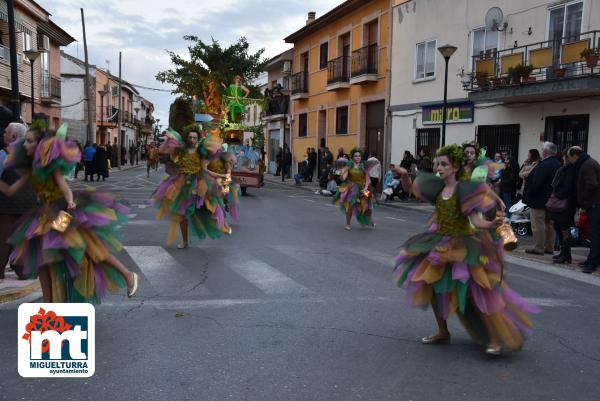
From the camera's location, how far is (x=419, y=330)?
5.39 metres

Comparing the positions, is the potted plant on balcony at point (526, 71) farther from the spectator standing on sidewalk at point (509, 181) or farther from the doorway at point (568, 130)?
the spectator standing on sidewalk at point (509, 181)

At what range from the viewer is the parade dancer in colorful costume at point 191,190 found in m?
8.99

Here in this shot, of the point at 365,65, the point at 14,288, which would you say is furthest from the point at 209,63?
the point at 14,288

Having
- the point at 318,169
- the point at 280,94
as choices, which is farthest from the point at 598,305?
the point at 280,94

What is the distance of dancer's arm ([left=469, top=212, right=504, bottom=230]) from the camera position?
4559mm

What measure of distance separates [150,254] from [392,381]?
542cm

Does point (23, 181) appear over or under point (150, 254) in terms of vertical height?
over

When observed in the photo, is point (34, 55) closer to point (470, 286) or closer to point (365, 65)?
point (365, 65)

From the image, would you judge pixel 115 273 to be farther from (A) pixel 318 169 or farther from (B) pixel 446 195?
(A) pixel 318 169

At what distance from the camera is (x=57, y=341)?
4176 millimetres

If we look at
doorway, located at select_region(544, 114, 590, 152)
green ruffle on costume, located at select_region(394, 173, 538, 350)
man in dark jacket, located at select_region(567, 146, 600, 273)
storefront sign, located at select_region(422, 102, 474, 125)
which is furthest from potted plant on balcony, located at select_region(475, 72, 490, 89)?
green ruffle on costume, located at select_region(394, 173, 538, 350)

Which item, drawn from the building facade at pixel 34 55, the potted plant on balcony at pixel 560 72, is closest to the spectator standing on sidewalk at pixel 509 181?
the potted plant on balcony at pixel 560 72

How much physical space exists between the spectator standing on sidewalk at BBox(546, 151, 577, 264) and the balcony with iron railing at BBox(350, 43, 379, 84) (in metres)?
17.7

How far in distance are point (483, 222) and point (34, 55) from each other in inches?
806
